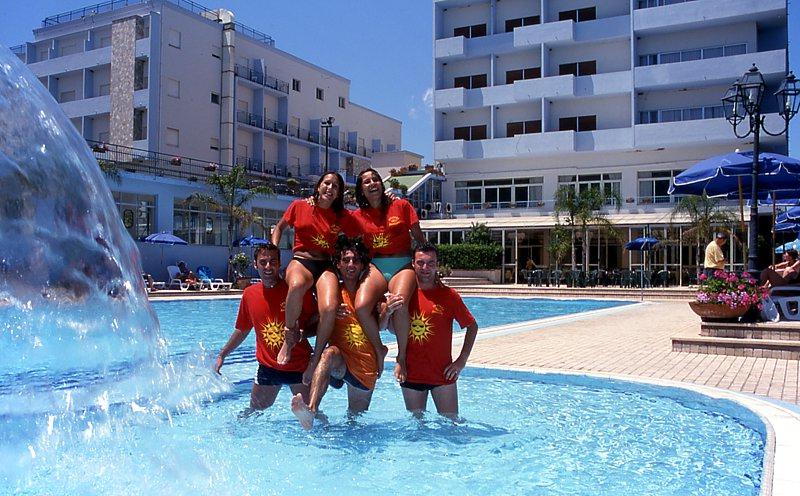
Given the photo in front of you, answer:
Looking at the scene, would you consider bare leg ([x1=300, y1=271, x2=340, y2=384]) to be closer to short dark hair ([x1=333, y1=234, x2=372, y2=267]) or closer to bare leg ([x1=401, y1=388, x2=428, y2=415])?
short dark hair ([x1=333, y1=234, x2=372, y2=267])

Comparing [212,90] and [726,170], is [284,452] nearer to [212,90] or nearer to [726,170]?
[726,170]

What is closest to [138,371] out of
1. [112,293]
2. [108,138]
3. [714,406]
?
[112,293]

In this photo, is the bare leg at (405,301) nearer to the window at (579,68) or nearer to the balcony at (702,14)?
the balcony at (702,14)

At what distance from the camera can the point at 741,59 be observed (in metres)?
34.3

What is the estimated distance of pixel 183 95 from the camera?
40.9 meters

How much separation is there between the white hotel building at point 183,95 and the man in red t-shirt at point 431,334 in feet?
91.2

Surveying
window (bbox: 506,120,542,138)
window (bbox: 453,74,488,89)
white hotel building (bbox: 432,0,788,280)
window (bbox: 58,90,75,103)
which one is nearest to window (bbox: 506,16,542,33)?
white hotel building (bbox: 432,0,788,280)

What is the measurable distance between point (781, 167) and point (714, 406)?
257 inches

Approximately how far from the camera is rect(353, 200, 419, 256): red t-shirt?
5.20 metres

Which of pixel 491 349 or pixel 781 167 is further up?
pixel 781 167

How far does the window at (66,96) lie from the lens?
42.8 metres

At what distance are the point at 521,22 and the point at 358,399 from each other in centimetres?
3851

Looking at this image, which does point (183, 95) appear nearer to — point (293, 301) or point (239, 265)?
point (239, 265)

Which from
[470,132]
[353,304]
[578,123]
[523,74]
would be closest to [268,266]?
[353,304]
